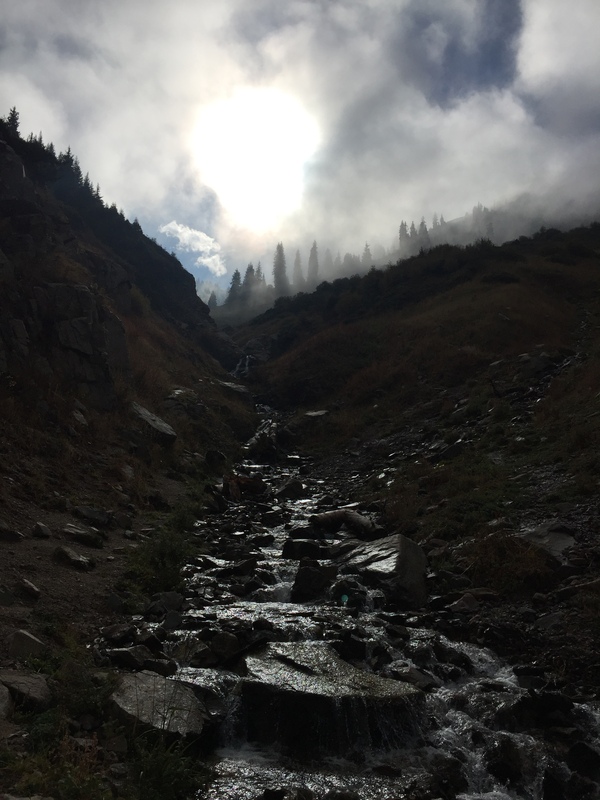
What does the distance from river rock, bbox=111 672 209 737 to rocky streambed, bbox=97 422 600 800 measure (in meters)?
0.02

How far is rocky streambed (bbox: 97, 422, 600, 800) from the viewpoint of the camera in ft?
19.1

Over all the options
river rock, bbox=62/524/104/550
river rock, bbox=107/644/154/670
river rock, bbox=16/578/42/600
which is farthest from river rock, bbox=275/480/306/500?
river rock, bbox=107/644/154/670

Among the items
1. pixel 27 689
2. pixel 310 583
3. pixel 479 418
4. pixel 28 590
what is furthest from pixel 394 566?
pixel 479 418

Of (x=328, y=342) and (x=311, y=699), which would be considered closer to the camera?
(x=311, y=699)

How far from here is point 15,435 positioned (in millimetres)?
14406

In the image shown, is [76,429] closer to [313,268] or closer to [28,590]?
[28,590]

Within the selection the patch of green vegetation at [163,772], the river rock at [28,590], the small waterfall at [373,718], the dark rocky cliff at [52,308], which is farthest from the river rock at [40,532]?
the dark rocky cliff at [52,308]

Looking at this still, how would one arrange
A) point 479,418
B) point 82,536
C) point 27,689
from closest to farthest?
point 27,689, point 82,536, point 479,418

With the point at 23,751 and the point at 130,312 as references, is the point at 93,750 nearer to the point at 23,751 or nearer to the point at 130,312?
the point at 23,751

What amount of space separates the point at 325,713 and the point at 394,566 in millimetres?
4707

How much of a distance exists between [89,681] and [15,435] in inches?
412

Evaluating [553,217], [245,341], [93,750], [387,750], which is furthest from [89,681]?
[553,217]

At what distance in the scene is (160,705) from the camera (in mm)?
5953

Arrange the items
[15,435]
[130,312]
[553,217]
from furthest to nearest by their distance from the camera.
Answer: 1. [553,217]
2. [130,312]
3. [15,435]
